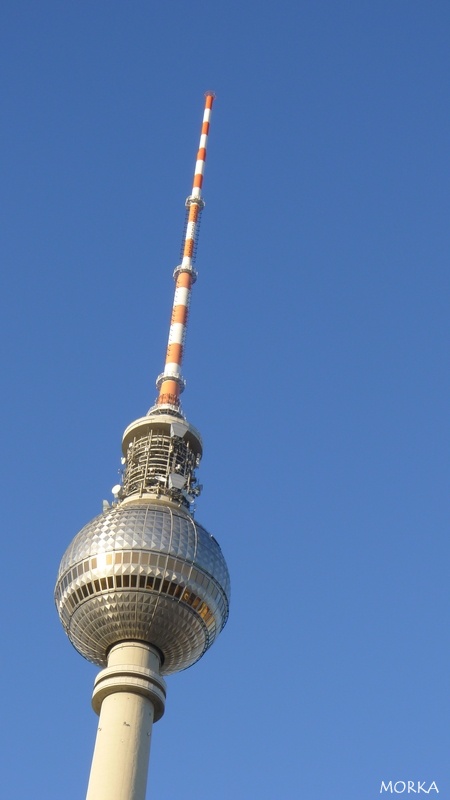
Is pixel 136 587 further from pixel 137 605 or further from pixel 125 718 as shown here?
pixel 125 718

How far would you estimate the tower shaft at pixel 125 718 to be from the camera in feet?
186

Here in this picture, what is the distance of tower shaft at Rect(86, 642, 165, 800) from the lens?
Result: 56656mm

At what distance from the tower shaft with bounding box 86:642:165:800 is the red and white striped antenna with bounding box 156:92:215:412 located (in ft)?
64.4

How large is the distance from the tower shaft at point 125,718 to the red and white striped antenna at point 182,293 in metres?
19.6

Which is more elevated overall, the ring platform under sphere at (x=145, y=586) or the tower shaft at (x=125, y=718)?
the ring platform under sphere at (x=145, y=586)

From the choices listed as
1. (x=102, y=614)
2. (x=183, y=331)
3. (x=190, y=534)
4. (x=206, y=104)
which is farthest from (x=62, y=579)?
(x=206, y=104)

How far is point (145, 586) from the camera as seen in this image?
204 ft

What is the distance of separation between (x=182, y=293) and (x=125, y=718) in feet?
113

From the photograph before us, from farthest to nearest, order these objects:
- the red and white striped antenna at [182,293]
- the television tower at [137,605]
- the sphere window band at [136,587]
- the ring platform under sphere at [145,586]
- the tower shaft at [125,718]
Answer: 1. the red and white striped antenna at [182,293]
2. the ring platform under sphere at [145,586]
3. the sphere window band at [136,587]
4. the television tower at [137,605]
5. the tower shaft at [125,718]

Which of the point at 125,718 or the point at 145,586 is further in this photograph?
the point at 145,586

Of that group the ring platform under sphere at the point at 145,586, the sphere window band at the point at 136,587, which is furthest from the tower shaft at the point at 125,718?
the sphere window band at the point at 136,587

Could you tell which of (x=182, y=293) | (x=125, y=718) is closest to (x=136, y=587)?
(x=125, y=718)

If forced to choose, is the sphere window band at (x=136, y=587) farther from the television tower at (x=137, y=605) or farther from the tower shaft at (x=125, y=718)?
the tower shaft at (x=125, y=718)

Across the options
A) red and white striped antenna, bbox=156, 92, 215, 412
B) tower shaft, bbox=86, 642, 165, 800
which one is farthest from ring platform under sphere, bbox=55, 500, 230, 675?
red and white striped antenna, bbox=156, 92, 215, 412
